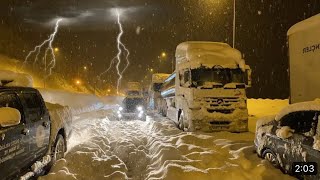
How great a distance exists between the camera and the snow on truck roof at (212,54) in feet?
48.2

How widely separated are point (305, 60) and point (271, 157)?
6.27 m

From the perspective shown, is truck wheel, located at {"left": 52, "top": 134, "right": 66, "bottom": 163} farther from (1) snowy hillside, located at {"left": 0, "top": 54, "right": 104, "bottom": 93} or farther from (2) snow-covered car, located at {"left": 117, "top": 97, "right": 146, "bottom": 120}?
(1) snowy hillside, located at {"left": 0, "top": 54, "right": 104, "bottom": 93}

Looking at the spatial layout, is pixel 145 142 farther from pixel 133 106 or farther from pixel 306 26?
pixel 133 106

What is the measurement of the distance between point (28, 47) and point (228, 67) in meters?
104

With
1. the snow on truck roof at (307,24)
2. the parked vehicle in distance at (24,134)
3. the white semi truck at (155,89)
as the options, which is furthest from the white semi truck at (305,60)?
the white semi truck at (155,89)

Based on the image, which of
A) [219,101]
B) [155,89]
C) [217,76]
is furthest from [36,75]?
[219,101]

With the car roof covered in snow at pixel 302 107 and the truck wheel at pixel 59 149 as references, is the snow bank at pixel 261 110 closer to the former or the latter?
the car roof covered in snow at pixel 302 107

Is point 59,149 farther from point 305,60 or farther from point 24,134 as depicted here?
point 305,60

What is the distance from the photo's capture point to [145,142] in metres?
12.9

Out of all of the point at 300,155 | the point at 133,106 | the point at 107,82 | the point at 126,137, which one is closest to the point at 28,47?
the point at 107,82

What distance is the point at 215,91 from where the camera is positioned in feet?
46.6

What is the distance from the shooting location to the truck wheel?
8.15m

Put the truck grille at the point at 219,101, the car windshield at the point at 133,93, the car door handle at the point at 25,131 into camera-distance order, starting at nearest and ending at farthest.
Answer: the car door handle at the point at 25,131
the truck grille at the point at 219,101
the car windshield at the point at 133,93

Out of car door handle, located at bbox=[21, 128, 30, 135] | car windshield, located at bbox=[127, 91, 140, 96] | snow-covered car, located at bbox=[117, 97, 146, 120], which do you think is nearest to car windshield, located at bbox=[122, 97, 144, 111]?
snow-covered car, located at bbox=[117, 97, 146, 120]
